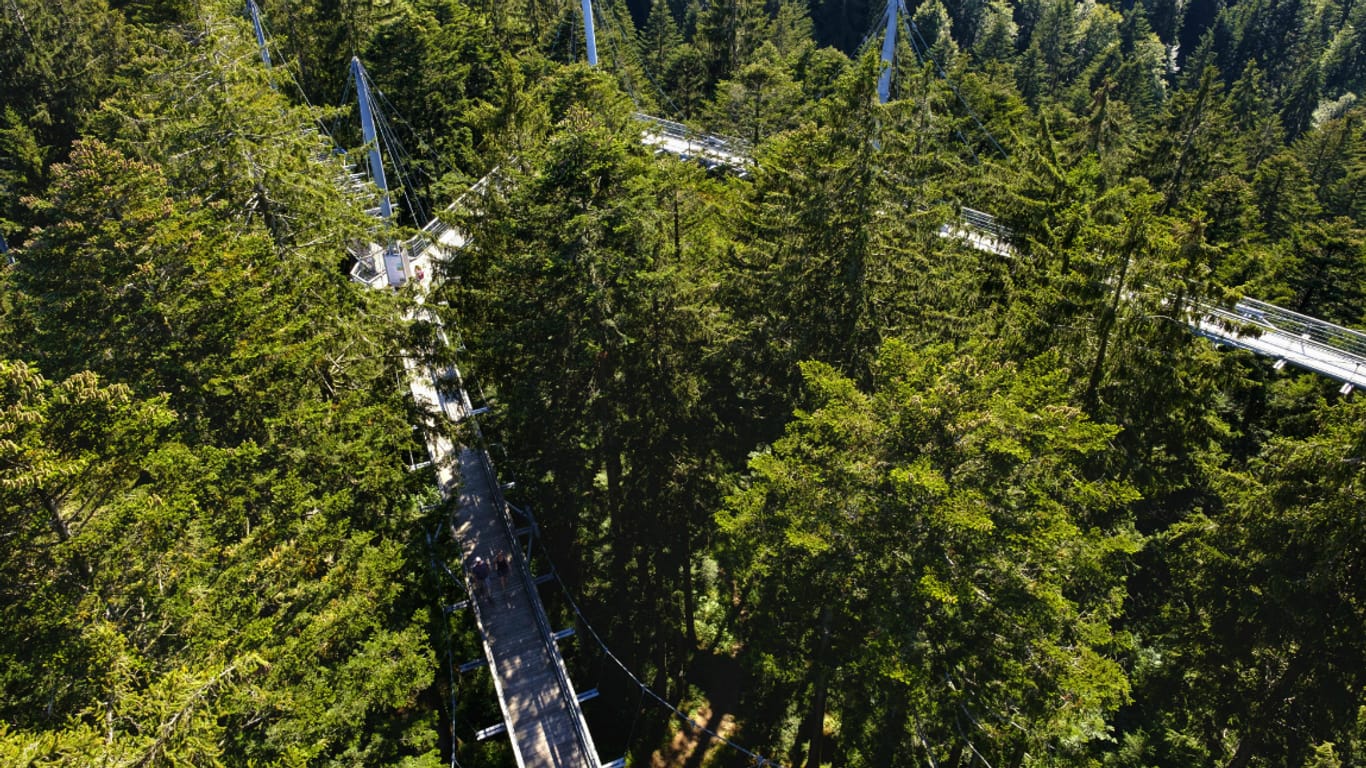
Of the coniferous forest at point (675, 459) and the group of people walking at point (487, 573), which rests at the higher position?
the coniferous forest at point (675, 459)

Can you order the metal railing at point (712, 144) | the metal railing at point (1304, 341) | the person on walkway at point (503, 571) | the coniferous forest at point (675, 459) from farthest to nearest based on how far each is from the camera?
the metal railing at point (712, 144) → the metal railing at point (1304, 341) → the person on walkway at point (503, 571) → the coniferous forest at point (675, 459)

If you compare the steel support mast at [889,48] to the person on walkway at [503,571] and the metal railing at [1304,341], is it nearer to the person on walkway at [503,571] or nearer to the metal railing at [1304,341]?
the metal railing at [1304,341]

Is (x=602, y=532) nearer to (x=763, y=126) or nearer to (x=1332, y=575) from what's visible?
(x=1332, y=575)

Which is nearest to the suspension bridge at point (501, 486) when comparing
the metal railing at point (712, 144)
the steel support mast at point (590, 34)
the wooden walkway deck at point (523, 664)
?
the wooden walkway deck at point (523, 664)

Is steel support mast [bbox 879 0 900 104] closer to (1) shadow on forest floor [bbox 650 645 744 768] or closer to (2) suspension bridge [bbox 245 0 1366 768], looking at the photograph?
(2) suspension bridge [bbox 245 0 1366 768]

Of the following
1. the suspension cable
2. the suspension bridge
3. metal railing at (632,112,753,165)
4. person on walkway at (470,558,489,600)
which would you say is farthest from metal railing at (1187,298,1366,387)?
person on walkway at (470,558,489,600)

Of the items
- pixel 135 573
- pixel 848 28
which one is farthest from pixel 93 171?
pixel 848 28

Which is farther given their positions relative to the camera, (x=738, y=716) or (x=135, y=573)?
(x=738, y=716)
